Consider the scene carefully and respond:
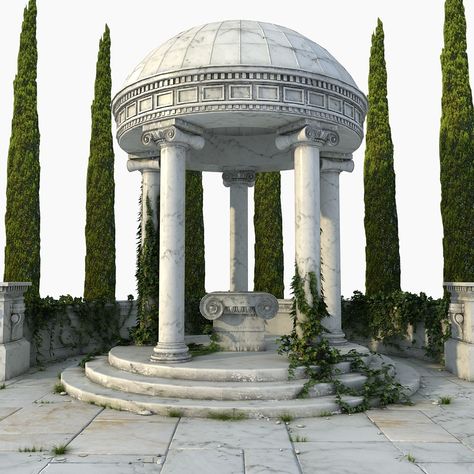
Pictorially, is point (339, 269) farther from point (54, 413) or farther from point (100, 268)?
point (100, 268)

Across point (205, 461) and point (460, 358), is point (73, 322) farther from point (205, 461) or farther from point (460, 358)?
point (460, 358)

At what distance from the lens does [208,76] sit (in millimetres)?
10867

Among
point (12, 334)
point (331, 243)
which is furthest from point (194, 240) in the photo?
point (12, 334)

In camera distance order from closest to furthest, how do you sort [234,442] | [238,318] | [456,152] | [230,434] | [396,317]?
[234,442]
[230,434]
[238,318]
[456,152]
[396,317]

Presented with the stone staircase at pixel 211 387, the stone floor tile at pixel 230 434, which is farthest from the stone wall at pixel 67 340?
the stone floor tile at pixel 230 434

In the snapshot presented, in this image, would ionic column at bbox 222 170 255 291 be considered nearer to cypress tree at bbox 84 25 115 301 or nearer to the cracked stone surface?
cypress tree at bbox 84 25 115 301

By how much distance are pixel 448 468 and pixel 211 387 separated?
448 centimetres

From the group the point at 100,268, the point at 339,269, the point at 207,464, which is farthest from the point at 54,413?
the point at 100,268

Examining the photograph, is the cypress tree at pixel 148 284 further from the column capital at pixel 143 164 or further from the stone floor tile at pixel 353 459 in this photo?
the stone floor tile at pixel 353 459

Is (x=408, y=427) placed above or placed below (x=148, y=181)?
below

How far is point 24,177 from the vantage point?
61.6ft

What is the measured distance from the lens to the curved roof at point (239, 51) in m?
11.0

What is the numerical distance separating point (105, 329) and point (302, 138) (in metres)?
10.3

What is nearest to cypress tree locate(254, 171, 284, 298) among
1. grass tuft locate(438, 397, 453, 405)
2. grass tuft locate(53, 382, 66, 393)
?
grass tuft locate(53, 382, 66, 393)
